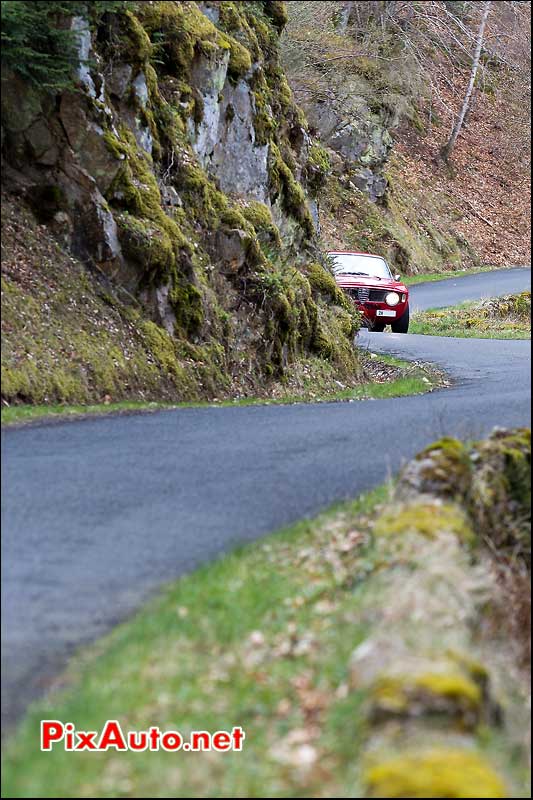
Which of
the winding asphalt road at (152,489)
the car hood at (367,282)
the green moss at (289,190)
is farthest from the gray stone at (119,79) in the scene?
the car hood at (367,282)

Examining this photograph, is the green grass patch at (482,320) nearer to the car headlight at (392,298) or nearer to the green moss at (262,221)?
the car headlight at (392,298)

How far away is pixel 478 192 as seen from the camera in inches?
2056

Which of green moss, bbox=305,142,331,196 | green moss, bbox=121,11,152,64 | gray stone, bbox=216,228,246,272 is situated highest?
green moss, bbox=121,11,152,64

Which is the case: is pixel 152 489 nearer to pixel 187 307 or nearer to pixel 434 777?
pixel 434 777

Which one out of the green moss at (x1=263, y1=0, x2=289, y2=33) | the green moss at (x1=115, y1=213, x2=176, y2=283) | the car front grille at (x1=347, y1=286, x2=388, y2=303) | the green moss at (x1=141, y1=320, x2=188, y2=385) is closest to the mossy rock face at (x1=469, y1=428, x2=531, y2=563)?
the green moss at (x1=141, y1=320, x2=188, y2=385)

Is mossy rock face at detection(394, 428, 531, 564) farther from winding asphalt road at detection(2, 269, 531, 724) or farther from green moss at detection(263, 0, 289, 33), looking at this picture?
green moss at detection(263, 0, 289, 33)

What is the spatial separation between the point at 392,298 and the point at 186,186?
9.02 metres

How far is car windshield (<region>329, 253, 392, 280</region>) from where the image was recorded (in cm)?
2553

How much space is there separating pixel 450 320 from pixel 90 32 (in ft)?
52.0

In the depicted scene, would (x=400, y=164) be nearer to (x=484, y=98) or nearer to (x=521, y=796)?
(x=484, y=98)

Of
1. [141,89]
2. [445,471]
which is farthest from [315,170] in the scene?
[445,471]

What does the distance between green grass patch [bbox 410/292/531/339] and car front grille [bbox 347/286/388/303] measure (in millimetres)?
2596

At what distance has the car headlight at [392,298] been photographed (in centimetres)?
2547

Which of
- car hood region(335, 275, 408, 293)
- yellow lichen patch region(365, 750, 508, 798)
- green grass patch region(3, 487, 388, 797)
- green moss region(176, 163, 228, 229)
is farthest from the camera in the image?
car hood region(335, 275, 408, 293)
